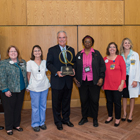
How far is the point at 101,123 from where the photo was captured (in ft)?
10.1

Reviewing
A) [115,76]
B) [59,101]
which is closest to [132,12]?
[115,76]

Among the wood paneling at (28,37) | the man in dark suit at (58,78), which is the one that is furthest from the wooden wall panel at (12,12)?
the man in dark suit at (58,78)

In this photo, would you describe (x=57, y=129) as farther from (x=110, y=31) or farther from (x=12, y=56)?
(x=110, y=31)

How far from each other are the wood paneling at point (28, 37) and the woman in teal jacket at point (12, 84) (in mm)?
1552

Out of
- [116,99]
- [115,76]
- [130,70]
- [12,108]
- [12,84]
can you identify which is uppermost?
[130,70]

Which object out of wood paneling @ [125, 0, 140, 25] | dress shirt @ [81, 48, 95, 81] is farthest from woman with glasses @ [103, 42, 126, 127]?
wood paneling @ [125, 0, 140, 25]

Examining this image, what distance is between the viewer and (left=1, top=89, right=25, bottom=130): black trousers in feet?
8.52

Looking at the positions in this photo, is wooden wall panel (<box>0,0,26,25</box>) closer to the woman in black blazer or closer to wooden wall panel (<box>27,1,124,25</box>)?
wooden wall panel (<box>27,1,124,25</box>)

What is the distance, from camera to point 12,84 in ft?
8.42

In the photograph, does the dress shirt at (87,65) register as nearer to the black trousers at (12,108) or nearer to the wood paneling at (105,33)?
the black trousers at (12,108)

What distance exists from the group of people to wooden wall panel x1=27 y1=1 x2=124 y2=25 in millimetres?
1610

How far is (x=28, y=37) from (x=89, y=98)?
2.45 m

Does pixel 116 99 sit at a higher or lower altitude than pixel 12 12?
lower

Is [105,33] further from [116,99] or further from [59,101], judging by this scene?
[59,101]
